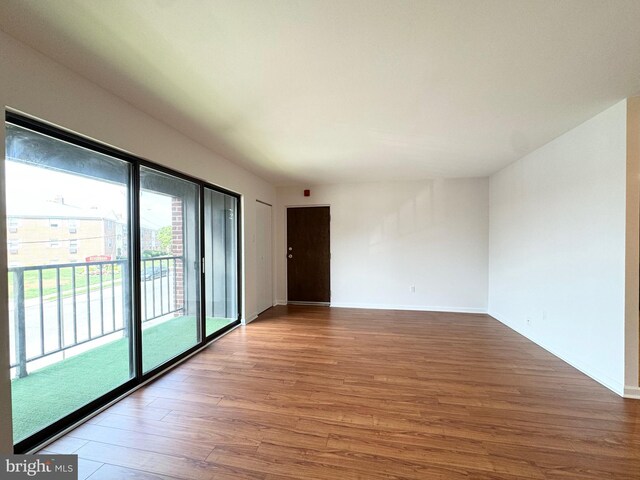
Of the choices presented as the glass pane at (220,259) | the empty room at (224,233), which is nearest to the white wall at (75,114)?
the empty room at (224,233)

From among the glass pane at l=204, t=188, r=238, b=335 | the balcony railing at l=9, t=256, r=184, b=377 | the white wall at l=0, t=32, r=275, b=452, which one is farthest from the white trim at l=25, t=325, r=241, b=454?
the glass pane at l=204, t=188, r=238, b=335

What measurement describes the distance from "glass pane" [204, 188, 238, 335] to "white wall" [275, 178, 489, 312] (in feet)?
5.96

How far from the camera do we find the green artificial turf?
175cm

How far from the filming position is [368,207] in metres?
5.16

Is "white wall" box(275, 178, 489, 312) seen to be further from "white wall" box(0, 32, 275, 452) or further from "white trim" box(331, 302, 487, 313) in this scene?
"white wall" box(0, 32, 275, 452)

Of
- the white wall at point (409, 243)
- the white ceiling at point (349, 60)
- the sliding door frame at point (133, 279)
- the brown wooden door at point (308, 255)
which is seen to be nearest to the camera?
the white ceiling at point (349, 60)

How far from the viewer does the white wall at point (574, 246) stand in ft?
7.43

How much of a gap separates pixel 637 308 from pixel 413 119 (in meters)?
2.40

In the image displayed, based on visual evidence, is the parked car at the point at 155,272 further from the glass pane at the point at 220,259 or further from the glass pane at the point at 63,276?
the glass pane at the point at 220,259

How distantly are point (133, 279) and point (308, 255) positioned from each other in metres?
3.41

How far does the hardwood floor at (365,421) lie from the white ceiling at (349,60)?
240 cm

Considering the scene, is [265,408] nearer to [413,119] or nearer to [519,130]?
[413,119]

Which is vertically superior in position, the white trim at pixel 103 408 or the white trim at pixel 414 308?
the white trim at pixel 103 408

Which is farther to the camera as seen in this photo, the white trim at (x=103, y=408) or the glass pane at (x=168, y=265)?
the glass pane at (x=168, y=265)
